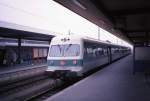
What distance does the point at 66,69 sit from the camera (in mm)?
11844

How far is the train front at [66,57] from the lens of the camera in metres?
11.8

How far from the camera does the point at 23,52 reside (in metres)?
30.0

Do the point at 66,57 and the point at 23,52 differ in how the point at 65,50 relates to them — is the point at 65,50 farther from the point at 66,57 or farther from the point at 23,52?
the point at 23,52

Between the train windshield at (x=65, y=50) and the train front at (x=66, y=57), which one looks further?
the train windshield at (x=65, y=50)

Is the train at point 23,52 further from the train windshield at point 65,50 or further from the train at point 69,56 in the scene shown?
the train at point 69,56

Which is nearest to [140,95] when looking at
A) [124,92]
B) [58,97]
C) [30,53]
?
[124,92]

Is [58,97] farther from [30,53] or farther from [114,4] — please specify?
[30,53]

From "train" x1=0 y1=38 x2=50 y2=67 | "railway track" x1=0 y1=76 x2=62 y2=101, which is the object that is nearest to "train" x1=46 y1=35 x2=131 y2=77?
"railway track" x1=0 y1=76 x2=62 y2=101

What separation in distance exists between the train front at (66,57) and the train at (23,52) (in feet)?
45.4

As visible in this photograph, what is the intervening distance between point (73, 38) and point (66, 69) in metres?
1.75

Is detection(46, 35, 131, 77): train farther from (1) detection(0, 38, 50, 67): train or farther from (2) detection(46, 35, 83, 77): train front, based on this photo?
(1) detection(0, 38, 50, 67): train

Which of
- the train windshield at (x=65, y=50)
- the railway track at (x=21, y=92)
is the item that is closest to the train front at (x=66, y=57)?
the train windshield at (x=65, y=50)

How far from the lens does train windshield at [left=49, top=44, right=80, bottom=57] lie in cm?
1220

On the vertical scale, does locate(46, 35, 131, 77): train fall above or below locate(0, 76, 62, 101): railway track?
above
